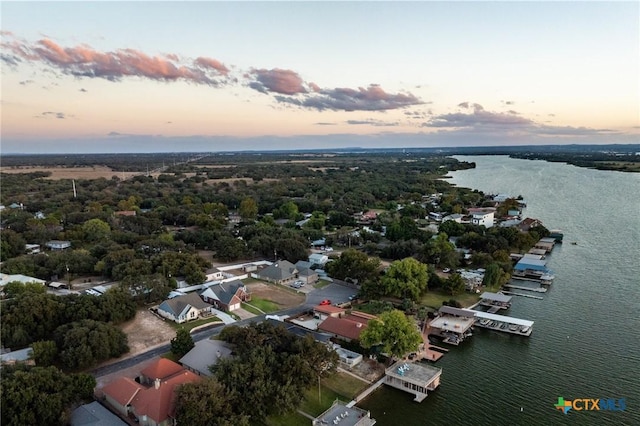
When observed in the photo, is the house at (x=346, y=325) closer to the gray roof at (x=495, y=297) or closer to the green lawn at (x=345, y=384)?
the green lawn at (x=345, y=384)

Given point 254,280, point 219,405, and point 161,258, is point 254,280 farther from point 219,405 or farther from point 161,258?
point 219,405

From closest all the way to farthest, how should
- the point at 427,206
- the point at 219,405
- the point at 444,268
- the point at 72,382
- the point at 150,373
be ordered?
1. the point at 219,405
2. the point at 72,382
3. the point at 150,373
4. the point at 444,268
5. the point at 427,206

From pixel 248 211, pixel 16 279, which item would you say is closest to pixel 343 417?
pixel 16 279

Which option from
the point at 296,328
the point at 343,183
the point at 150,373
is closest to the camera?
the point at 150,373

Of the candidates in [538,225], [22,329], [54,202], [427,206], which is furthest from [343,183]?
[22,329]

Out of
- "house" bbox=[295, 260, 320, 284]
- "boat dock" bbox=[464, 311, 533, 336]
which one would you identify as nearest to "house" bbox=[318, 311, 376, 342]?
"boat dock" bbox=[464, 311, 533, 336]

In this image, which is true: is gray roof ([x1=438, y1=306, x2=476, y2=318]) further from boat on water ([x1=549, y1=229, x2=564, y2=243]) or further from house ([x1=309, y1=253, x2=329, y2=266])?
boat on water ([x1=549, y1=229, x2=564, y2=243])

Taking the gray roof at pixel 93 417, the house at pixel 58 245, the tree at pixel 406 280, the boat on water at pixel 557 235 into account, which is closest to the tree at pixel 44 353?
the gray roof at pixel 93 417
